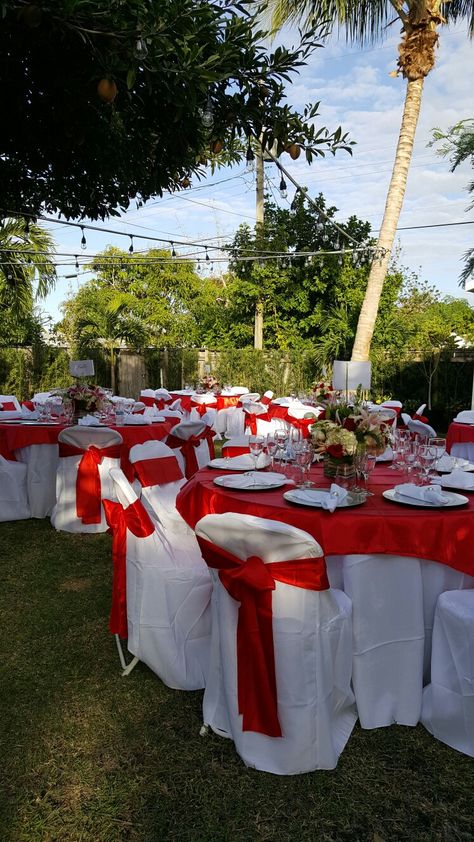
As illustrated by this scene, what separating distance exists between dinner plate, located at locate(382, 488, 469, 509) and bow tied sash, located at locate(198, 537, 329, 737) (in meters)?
0.70

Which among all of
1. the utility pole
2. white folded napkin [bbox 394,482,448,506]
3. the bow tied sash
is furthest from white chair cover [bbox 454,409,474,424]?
the utility pole

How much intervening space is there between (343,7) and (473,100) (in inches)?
168

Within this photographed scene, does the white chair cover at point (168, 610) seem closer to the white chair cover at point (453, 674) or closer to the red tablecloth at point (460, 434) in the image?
the white chair cover at point (453, 674)

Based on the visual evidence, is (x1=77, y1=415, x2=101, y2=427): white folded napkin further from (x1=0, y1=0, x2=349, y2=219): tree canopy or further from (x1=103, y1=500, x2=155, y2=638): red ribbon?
(x1=103, y1=500, x2=155, y2=638): red ribbon

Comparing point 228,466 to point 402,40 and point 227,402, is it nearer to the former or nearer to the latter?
point 227,402

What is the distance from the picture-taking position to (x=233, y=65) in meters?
3.13

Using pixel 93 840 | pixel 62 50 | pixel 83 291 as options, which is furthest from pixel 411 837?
pixel 83 291

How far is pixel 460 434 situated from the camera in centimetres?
680

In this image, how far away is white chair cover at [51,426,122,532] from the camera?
4996mm

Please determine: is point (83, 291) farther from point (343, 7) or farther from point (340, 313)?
point (343, 7)

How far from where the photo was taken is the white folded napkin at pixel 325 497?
2555mm

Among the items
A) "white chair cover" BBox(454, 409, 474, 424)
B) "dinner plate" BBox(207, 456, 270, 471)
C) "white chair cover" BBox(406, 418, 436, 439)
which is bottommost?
"white chair cover" BBox(454, 409, 474, 424)

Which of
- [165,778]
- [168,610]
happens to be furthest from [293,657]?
[168,610]

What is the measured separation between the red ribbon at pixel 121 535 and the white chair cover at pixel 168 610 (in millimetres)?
41
